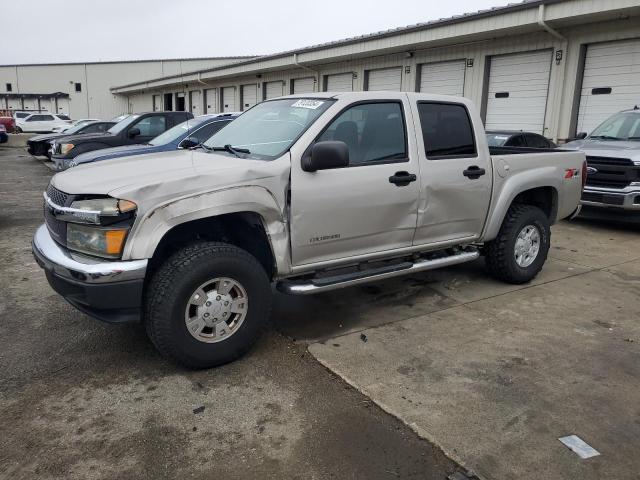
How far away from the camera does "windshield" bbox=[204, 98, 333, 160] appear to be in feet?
13.5

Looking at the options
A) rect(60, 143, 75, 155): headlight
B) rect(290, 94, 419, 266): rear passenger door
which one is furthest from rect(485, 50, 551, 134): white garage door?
rect(60, 143, 75, 155): headlight

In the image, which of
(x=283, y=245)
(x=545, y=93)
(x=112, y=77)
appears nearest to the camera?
(x=283, y=245)

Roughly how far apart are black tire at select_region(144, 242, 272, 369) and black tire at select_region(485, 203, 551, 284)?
109 inches

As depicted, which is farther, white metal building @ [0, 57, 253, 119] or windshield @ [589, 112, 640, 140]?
Result: white metal building @ [0, 57, 253, 119]

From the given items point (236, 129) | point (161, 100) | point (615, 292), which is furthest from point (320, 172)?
point (161, 100)

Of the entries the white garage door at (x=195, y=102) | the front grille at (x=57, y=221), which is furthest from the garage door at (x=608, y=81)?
the white garage door at (x=195, y=102)

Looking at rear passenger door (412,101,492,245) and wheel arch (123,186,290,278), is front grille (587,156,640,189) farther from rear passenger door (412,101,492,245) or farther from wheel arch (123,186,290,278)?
wheel arch (123,186,290,278)

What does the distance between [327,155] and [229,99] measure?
25.0 metres

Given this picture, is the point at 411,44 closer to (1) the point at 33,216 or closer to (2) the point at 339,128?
(1) the point at 33,216

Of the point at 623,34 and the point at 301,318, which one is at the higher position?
the point at 623,34

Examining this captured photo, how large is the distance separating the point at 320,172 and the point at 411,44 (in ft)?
40.2

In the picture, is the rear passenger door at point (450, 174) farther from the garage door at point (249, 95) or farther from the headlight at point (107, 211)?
the garage door at point (249, 95)

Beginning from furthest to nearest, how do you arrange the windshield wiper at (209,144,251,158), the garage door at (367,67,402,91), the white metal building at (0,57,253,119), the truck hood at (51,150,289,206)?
the white metal building at (0,57,253,119)
the garage door at (367,67,402,91)
the windshield wiper at (209,144,251,158)
the truck hood at (51,150,289,206)

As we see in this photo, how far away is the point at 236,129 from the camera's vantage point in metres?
4.82
